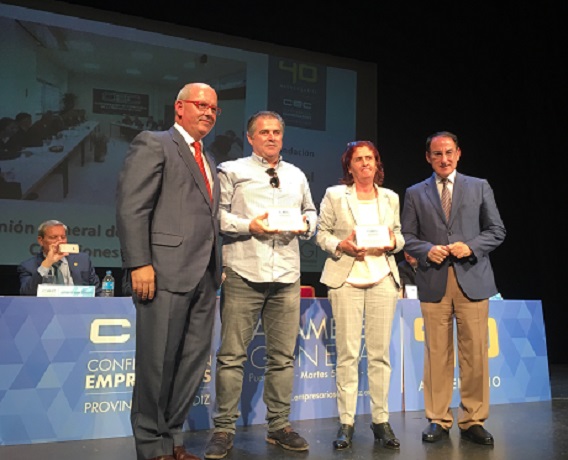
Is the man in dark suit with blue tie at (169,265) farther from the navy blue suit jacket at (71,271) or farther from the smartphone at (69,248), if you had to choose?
the navy blue suit jacket at (71,271)

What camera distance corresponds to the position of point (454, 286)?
10.6 ft

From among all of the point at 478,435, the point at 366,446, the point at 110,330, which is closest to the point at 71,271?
the point at 110,330

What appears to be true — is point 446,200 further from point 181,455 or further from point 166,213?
point 181,455

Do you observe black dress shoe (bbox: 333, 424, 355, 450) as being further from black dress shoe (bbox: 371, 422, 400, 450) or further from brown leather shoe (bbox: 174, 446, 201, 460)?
brown leather shoe (bbox: 174, 446, 201, 460)

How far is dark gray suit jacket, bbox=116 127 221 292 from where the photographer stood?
7.96ft

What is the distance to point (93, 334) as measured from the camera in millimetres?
3264

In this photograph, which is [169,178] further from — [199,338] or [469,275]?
[469,275]

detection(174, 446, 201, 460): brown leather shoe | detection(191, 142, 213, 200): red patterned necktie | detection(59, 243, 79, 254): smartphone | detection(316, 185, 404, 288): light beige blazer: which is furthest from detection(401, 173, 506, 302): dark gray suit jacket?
detection(59, 243, 79, 254): smartphone

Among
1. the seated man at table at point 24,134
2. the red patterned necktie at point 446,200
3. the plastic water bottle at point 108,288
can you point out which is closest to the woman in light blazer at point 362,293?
the red patterned necktie at point 446,200

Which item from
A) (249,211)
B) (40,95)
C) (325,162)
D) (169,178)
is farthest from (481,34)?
(169,178)

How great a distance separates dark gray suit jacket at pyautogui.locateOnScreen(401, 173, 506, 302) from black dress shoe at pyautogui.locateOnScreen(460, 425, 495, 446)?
0.70 metres

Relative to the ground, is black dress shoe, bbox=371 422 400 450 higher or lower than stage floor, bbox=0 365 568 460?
higher

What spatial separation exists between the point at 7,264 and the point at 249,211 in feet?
10.8

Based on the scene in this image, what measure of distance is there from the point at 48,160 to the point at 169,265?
3.48 metres
